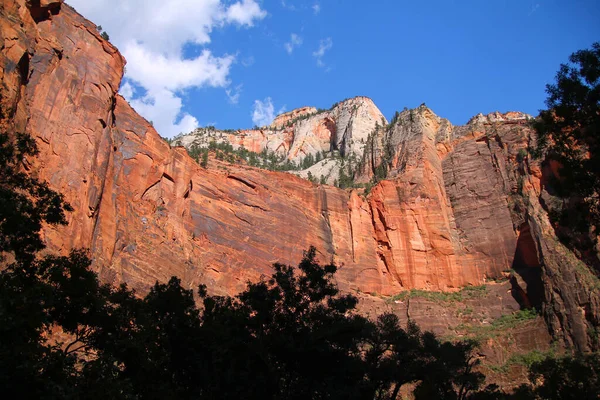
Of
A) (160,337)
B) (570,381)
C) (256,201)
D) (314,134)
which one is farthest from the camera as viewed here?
(314,134)

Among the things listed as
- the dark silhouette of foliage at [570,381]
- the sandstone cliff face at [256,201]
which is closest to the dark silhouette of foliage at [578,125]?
the dark silhouette of foliage at [570,381]

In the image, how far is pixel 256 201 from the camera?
52594 mm

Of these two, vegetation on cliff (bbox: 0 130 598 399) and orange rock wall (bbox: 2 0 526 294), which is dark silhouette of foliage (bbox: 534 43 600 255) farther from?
orange rock wall (bbox: 2 0 526 294)

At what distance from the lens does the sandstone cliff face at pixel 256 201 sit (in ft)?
113

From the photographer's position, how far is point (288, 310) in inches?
861

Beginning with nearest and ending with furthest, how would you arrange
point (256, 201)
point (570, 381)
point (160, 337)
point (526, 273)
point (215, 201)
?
point (160, 337) < point (570, 381) < point (215, 201) < point (526, 273) < point (256, 201)

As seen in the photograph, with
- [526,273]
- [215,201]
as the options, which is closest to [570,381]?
[526,273]

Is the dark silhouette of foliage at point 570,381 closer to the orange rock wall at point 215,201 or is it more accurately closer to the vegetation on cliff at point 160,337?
the vegetation on cliff at point 160,337

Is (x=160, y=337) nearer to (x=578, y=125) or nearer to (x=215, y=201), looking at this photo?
(x=578, y=125)

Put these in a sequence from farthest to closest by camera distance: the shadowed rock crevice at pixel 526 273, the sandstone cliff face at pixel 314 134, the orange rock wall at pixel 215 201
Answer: the sandstone cliff face at pixel 314 134
the shadowed rock crevice at pixel 526 273
the orange rock wall at pixel 215 201

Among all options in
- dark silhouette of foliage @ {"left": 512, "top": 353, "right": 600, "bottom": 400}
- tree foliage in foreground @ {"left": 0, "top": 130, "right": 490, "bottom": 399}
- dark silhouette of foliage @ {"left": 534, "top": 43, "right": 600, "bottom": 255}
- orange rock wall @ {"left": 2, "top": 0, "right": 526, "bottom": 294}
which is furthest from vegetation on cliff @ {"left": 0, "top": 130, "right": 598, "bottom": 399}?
orange rock wall @ {"left": 2, "top": 0, "right": 526, "bottom": 294}

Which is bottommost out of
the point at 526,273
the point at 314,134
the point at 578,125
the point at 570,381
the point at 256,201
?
the point at 570,381

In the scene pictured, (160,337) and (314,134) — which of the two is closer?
(160,337)

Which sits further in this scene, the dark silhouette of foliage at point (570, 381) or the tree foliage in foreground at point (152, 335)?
the dark silhouette of foliage at point (570, 381)
